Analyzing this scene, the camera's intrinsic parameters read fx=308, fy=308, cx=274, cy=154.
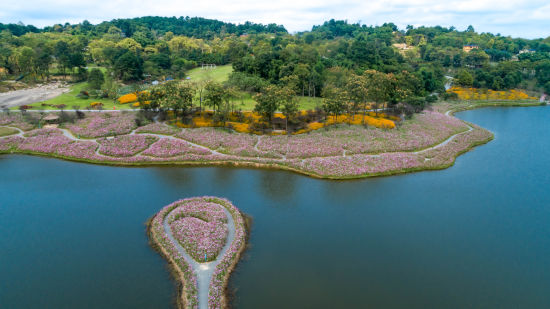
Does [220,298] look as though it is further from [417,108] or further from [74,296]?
[417,108]

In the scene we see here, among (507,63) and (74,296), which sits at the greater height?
(507,63)

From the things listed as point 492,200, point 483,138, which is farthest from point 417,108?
point 492,200

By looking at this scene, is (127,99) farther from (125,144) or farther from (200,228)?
(200,228)

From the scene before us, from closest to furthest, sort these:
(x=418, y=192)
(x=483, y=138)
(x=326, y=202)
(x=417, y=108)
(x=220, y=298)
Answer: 1. (x=220, y=298)
2. (x=326, y=202)
3. (x=418, y=192)
4. (x=483, y=138)
5. (x=417, y=108)

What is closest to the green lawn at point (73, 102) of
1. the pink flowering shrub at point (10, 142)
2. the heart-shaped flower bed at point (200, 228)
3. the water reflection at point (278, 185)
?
Result: the pink flowering shrub at point (10, 142)

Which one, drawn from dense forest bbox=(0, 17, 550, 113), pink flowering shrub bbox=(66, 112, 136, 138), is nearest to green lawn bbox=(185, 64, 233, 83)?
dense forest bbox=(0, 17, 550, 113)

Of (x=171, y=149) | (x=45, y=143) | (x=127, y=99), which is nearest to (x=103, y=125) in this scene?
(x=45, y=143)
